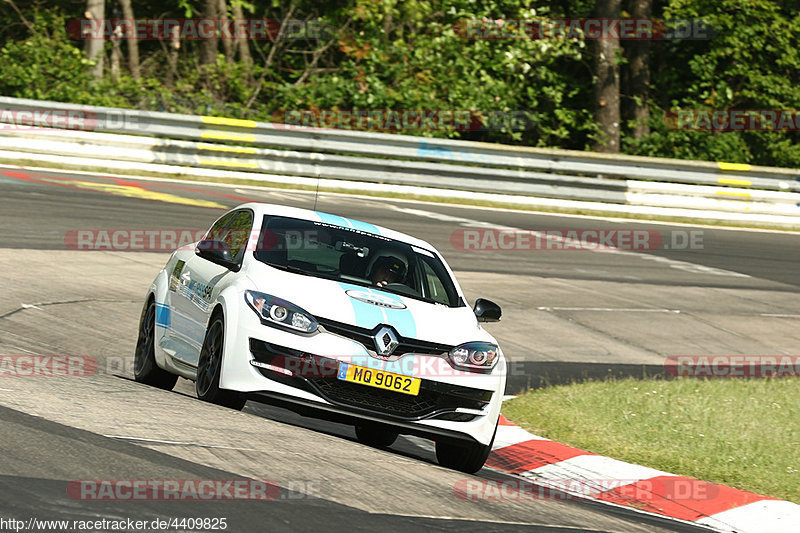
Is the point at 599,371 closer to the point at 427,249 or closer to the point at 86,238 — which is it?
the point at 427,249

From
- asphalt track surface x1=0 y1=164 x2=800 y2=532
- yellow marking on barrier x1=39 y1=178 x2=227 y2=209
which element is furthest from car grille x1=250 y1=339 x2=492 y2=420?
yellow marking on barrier x1=39 y1=178 x2=227 y2=209

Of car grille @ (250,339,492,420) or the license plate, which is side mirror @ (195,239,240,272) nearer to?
car grille @ (250,339,492,420)

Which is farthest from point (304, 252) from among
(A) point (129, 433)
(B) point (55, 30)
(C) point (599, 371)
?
(B) point (55, 30)

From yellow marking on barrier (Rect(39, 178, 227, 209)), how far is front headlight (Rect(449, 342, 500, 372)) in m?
11.5

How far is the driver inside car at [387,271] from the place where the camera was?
8.56 m

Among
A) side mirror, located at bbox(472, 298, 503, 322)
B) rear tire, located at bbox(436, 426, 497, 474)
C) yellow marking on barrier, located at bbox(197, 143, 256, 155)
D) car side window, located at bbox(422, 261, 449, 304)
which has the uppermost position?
yellow marking on barrier, located at bbox(197, 143, 256, 155)

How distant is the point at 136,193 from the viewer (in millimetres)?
19281

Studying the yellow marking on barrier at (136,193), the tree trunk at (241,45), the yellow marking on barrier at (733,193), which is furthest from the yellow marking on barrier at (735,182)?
the tree trunk at (241,45)

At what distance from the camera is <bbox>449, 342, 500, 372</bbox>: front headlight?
7.77 metres

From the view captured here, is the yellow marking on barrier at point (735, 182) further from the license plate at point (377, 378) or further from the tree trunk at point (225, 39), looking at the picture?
the license plate at point (377, 378)

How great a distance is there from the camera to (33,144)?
20.8 m

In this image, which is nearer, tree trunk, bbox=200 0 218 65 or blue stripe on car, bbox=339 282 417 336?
blue stripe on car, bbox=339 282 417 336

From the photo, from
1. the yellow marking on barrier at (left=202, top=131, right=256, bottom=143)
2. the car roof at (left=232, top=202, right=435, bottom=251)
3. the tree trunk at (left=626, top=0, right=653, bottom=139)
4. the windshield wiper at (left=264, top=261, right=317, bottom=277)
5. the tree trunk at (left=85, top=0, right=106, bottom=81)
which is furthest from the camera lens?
the tree trunk at (left=626, top=0, right=653, bottom=139)

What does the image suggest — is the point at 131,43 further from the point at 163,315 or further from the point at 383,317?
the point at 383,317
